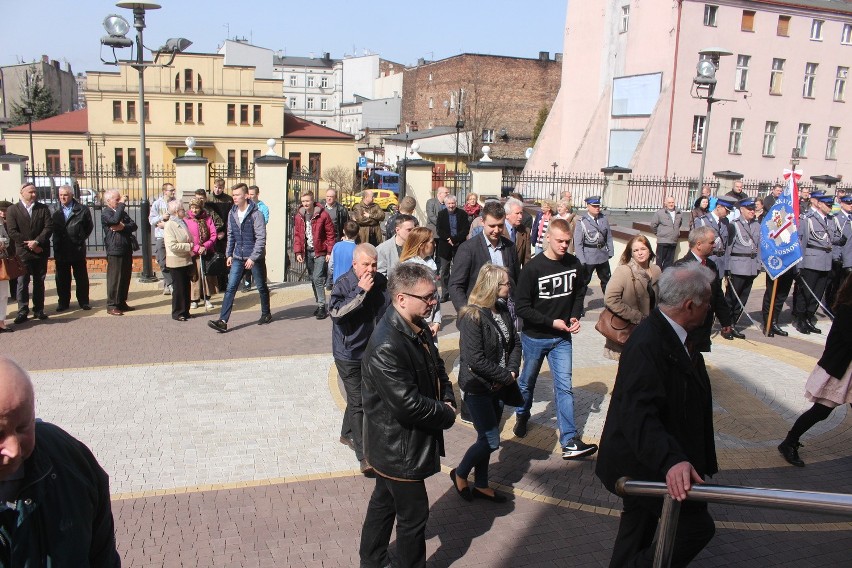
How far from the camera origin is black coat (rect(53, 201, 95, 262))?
11121 millimetres

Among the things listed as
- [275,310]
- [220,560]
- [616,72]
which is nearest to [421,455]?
[220,560]

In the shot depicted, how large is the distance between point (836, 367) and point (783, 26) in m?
39.0

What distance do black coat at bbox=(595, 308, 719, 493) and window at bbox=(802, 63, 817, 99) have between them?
42.4 m

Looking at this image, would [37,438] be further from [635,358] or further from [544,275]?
[544,275]

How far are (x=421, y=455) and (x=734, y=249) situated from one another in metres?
8.55

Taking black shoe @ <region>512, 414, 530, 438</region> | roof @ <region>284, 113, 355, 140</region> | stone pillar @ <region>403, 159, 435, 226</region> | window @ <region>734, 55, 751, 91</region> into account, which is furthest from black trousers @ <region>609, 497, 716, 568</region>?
roof @ <region>284, 113, 355, 140</region>

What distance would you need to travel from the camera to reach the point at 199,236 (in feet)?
38.0

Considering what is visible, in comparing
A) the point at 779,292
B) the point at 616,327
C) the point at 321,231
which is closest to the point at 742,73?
the point at 779,292

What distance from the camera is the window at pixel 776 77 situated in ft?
128

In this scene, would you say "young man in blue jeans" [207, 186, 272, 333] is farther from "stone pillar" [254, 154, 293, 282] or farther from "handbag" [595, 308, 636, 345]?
"handbag" [595, 308, 636, 345]

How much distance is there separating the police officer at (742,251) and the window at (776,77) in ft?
106

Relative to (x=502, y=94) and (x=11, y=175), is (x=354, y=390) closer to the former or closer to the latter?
(x=11, y=175)

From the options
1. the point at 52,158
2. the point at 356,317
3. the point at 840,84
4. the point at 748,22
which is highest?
the point at 748,22

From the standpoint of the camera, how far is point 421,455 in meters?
4.09
